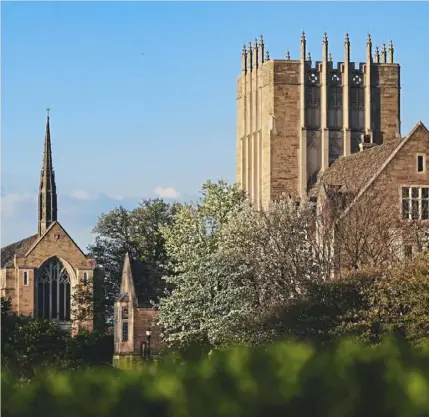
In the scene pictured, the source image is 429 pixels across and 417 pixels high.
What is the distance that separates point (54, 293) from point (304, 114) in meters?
36.0

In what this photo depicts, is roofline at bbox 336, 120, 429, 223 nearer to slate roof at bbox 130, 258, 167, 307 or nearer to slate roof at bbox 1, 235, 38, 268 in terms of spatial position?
slate roof at bbox 130, 258, 167, 307

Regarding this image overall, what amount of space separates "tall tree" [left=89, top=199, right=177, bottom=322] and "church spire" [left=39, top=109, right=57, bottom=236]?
17045mm

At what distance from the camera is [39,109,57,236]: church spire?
428ft

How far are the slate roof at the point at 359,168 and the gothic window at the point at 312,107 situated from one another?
1422cm

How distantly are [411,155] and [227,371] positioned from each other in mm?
54607

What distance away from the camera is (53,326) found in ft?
317

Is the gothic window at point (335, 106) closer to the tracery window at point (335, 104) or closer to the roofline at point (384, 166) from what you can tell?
the tracery window at point (335, 104)

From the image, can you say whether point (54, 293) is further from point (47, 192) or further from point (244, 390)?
point (244, 390)

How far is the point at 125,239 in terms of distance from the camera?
353 ft

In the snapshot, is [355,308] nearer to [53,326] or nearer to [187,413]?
[187,413]

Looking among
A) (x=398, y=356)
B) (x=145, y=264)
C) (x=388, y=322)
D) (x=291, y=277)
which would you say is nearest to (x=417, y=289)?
(x=388, y=322)

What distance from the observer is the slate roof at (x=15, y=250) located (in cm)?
12456

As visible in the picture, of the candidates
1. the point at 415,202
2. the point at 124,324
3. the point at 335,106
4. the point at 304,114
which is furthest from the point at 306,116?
the point at 415,202

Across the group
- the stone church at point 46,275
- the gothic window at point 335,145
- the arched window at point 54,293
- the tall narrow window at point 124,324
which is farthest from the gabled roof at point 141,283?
the arched window at point 54,293
